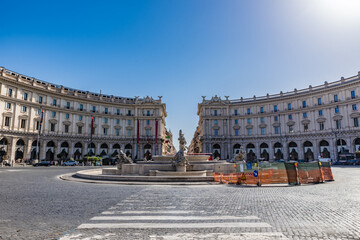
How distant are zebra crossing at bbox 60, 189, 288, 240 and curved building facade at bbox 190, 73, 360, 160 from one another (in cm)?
4738

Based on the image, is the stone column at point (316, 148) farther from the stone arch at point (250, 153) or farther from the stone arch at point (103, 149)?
the stone arch at point (103, 149)

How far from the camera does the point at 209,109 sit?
7238cm

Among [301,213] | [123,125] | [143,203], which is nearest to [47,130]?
[123,125]

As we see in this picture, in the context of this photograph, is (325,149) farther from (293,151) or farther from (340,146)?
(293,151)

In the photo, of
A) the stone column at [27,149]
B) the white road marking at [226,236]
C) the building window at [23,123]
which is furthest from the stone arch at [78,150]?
the white road marking at [226,236]

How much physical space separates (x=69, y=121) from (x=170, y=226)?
59546 millimetres

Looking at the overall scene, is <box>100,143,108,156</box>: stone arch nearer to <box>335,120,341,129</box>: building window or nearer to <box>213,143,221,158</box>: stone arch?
<box>213,143,221,158</box>: stone arch

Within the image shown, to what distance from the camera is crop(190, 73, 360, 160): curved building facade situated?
51438mm

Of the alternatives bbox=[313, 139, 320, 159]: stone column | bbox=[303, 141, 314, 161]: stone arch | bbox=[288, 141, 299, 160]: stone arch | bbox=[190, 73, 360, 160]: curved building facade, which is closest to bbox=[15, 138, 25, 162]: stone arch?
bbox=[190, 73, 360, 160]: curved building facade

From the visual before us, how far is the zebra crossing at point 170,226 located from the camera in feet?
16.0

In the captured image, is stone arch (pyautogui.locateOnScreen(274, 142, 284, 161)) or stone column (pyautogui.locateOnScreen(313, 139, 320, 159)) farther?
stone arch (pyautogui.locateOnScreen(274, 142, 284, 161))

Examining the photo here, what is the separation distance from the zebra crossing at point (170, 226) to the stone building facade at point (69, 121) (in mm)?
46283

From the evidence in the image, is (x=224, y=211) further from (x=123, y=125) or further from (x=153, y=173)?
(x=123, y=125)

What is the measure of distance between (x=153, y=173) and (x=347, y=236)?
48.4ft
